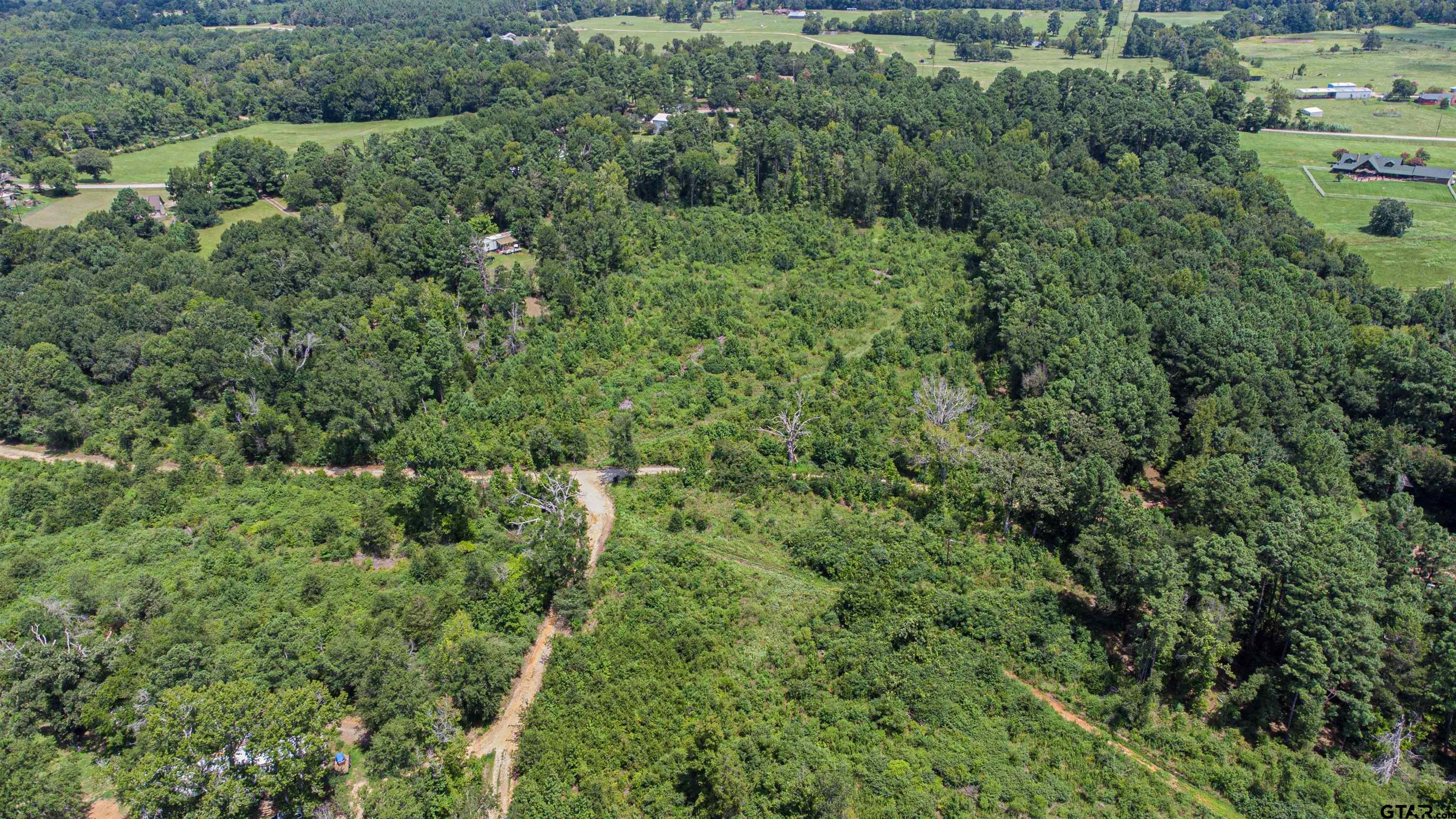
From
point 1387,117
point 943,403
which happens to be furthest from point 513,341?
point 1387,117

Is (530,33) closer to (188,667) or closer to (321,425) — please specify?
(321,425)

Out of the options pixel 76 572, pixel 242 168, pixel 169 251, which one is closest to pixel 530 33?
pixel 242 168

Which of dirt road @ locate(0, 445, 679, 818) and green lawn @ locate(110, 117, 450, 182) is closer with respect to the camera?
dirt road @ locate(0, 445, 679, 818)

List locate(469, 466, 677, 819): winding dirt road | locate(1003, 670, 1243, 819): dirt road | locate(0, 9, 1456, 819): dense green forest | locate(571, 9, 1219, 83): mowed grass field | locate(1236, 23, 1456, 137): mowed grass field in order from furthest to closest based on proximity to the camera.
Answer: locate(571, 9, 1219, 83): mowed grass field
locate(1236, 23, 1456, 137): mowed grass field
locate(469, 466, 677, 819): winding dirt road
locate(0, 9, 1456, 819): dense green forest
locate(1003, 670, 1243, 819): dirt road

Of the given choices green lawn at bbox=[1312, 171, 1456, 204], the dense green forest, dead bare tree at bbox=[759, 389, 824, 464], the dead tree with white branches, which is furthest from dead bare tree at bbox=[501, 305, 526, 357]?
green lawn at bbox=[1312, 171, 1456, 204]

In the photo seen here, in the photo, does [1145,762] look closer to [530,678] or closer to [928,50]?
[530,678]

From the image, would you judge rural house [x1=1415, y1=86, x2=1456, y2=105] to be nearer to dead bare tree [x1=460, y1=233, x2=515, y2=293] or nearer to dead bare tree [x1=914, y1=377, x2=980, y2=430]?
dead bare tree [x1=914, y1=377, x2=980, y2=430]

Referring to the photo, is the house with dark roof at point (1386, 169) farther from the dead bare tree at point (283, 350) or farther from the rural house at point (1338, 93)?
the dead bare tree at point (283, 350)
